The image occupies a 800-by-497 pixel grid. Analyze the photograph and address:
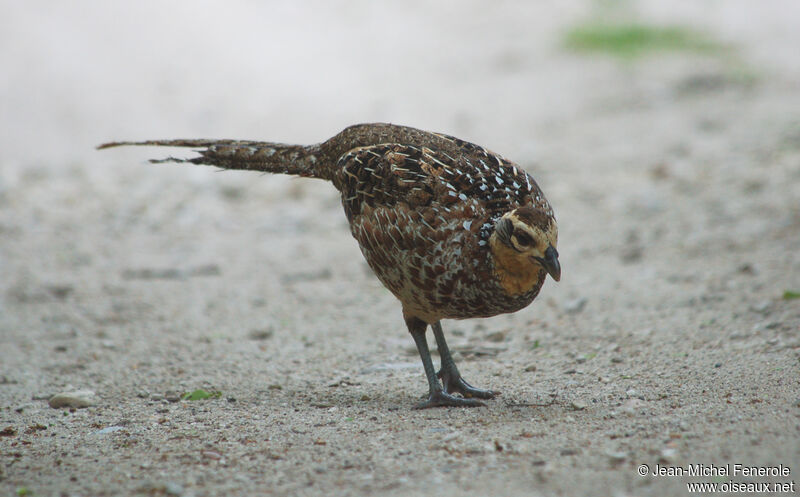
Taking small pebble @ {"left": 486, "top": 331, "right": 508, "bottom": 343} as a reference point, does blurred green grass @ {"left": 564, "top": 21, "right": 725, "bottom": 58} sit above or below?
above

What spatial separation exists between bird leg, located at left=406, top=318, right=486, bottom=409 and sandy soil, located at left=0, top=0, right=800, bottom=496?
0.34 ft

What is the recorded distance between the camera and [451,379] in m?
5.23

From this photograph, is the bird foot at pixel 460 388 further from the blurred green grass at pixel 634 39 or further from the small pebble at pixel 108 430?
the blurred green grass at pixel 634 39

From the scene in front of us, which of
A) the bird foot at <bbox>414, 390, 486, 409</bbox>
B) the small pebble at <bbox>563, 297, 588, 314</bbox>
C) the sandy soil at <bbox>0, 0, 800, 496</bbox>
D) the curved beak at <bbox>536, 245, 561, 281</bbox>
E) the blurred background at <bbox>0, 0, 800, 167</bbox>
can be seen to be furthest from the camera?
the blurred background at <bbox>0, 0, 800, 167</bbox>

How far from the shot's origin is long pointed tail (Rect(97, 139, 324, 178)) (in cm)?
566

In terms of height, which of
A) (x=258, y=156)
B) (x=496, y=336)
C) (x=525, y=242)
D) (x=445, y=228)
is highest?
(x=258, y=156)

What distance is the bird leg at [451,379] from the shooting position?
200 inches

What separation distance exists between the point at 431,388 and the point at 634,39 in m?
12.1

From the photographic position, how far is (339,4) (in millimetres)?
17016

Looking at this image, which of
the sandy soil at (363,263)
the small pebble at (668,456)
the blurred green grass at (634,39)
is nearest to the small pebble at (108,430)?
the sandy soil at (363,263)

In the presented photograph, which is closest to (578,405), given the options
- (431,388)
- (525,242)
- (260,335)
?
(431,388)

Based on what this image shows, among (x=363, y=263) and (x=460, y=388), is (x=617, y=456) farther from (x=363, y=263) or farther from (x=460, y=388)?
(x=363, y=263)

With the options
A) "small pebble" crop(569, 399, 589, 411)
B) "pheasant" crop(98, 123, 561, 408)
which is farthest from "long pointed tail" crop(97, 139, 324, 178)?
"small pebble" crop(569, 399, 589, 411)

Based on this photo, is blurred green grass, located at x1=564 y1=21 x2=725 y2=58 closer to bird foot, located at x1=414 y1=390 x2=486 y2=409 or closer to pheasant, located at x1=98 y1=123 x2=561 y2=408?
pheasant, located at x1=98 y1=123 x2=561 y2=408
